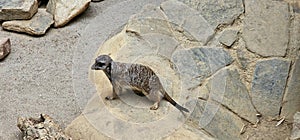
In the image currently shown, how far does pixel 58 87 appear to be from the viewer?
2.75m

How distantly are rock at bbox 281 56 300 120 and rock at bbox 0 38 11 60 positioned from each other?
5.43ft

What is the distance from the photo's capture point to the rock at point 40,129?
7.13 ft

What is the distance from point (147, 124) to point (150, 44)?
26.3 inches

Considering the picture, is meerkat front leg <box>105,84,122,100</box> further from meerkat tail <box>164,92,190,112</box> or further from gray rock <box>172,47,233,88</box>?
gray rock <box>172,47,233,88</box>

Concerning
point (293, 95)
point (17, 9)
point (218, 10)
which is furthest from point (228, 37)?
point (17, 9)

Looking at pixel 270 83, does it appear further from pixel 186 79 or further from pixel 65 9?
pixel 65 9

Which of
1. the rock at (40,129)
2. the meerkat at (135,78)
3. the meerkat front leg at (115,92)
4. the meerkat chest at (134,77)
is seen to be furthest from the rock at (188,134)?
the rock at (40,129)

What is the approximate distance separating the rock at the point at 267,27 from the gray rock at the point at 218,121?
0.37 metres

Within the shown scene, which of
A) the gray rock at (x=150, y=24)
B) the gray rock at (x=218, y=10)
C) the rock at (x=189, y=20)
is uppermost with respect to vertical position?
the gray rock at (x=218, y=10)

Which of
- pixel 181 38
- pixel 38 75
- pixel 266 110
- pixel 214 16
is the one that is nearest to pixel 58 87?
pixel 38 75

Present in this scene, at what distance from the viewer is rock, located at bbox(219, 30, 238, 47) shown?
2654 millimetres

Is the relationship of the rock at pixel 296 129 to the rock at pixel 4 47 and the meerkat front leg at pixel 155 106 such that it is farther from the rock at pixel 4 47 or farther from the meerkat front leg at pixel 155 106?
the rock at pixel 4 47

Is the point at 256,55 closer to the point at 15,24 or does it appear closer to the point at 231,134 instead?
the point at 231,134

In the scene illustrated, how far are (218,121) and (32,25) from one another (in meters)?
1.44
